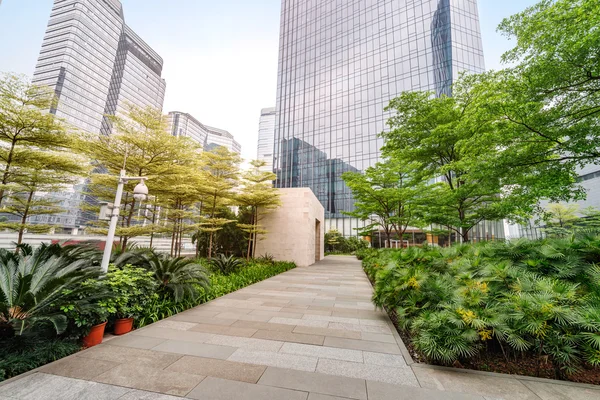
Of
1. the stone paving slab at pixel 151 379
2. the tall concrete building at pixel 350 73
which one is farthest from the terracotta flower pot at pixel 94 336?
the tall concrete building at pixel 350 73

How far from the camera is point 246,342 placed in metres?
3.80

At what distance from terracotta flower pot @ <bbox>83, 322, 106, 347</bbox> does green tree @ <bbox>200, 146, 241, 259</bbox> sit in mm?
8927

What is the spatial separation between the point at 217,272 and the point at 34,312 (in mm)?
7330

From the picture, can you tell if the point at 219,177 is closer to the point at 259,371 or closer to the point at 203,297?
the point at 203,297

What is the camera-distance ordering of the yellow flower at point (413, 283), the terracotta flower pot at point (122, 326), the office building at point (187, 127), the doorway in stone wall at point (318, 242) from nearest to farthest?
the terracotta flower pot at point (122, 326) → the yellow flower at point (413, 283) → the doorway in stone wall at point (318, 242) → the office building at point (187, 127)

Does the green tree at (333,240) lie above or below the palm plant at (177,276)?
above

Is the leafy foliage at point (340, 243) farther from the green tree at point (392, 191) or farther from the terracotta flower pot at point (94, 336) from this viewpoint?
the terracotta flower pot at point (94, 336)

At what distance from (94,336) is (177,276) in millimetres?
2053

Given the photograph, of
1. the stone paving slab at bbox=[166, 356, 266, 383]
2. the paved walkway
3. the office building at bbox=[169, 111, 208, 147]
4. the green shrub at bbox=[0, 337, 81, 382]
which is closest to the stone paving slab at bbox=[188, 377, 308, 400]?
the paved walkway

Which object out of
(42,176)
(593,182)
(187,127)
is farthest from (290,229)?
(187,127)

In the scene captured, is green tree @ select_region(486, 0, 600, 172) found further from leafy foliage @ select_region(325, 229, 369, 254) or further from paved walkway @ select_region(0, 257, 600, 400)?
leafy foliage @ select_region(325, 229, 369, 254)

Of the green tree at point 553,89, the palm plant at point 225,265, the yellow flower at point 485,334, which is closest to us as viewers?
the yellow flower at point 485,334

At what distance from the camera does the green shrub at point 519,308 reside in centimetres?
292

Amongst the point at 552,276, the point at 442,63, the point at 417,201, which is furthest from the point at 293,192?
Result: the point at 442,63
